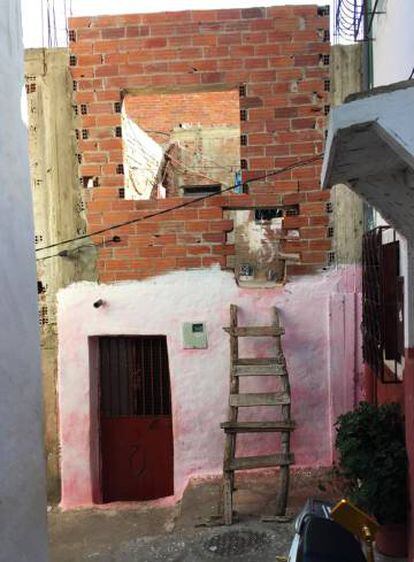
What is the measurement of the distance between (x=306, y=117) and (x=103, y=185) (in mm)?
2286

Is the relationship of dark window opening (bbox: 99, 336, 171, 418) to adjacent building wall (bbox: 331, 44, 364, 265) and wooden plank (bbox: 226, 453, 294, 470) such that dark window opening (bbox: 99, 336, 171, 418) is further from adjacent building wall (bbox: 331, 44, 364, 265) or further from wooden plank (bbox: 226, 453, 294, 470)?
adjacent building wall (bbox: 331, 44, 364, 265)

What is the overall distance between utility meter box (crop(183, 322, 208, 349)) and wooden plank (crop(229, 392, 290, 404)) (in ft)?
2.90

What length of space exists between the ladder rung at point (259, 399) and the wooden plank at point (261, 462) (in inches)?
19.7

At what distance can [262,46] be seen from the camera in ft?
19.5

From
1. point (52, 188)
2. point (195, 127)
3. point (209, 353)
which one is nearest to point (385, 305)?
point (209, 353)

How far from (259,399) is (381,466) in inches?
65.9

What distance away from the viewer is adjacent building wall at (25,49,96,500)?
6215 mm

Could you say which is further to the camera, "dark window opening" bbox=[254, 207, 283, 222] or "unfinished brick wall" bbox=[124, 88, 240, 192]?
"unfinished brick wall" bbox=[124, 88, 240, 192]

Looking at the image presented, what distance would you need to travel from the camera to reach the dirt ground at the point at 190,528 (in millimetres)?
4574

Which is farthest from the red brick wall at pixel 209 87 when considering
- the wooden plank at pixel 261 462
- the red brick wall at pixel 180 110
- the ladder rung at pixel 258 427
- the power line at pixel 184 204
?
the red brick wall at pixel 180 110

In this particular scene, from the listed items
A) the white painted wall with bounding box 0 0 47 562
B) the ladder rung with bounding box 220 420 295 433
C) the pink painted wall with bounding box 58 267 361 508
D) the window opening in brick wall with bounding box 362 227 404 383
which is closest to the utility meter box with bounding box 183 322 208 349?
the pink painted wall with bounding box 58 267 361 508

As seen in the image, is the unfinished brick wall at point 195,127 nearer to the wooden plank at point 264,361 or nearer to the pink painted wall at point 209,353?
the pink painted wall at point 209,353

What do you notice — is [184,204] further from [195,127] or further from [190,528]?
[195,127]

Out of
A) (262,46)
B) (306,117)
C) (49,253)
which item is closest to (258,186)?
(306,117)
